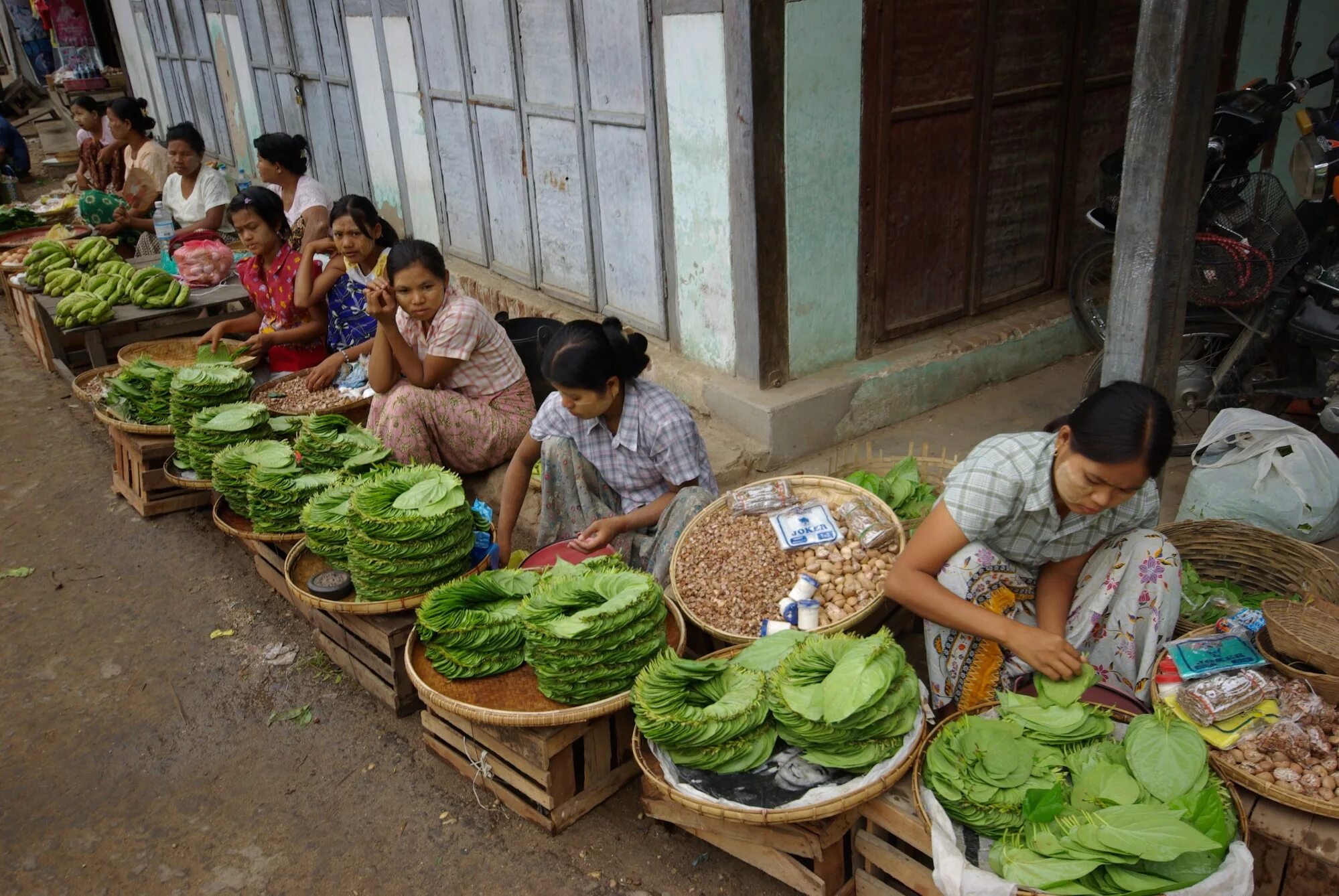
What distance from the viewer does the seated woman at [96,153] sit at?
30.6 feet

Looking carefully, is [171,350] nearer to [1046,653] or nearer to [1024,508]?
[1024,508]

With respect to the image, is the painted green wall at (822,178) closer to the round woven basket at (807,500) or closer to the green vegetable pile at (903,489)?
the green vegetable pile at (903,489)

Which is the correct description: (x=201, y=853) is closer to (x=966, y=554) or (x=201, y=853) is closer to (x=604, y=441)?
(x=604, y=441)

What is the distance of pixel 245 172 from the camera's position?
10.8 metres

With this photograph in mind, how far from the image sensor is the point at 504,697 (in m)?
2.75

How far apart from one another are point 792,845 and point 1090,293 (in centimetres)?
370

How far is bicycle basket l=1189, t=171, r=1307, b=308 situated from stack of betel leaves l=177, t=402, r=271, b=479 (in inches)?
152

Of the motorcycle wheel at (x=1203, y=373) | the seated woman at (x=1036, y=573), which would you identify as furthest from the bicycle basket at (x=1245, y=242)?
the seated woman at (x=1036, y=573)

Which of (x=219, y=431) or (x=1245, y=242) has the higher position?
(x=1245, y=242)

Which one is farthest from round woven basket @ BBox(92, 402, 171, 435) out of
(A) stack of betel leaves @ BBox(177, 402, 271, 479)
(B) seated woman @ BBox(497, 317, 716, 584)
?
(B) seated woman @ BBox(497, 317, 716, 584)

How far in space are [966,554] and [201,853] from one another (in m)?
2.31

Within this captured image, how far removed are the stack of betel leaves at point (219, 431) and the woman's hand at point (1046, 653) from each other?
3.21 meters

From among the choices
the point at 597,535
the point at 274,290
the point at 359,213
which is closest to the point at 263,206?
the point at 274,290

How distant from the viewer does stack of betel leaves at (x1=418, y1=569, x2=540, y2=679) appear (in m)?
2.78
